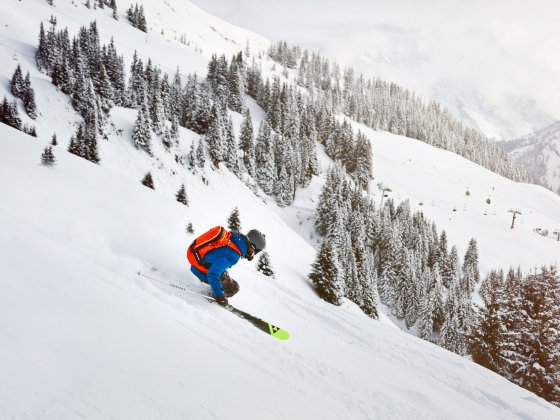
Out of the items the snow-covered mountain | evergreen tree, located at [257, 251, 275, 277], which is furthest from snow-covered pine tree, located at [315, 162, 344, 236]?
the snow-covered mountain

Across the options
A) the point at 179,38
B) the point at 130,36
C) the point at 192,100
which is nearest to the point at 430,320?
the point at 192,100

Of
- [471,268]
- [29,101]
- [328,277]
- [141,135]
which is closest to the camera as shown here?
[328,277]

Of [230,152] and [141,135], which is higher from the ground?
[230,152]

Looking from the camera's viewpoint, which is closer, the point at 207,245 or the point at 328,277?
the point at 207,245

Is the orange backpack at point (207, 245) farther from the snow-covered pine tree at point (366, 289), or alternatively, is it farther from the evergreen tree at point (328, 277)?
the snow-covered pine tree at point (366, 289)

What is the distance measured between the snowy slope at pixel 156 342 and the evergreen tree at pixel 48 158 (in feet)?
2.18

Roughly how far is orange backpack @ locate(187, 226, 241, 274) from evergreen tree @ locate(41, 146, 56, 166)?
26.0 ft

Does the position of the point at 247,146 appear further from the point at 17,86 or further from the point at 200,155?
the point at 17,86

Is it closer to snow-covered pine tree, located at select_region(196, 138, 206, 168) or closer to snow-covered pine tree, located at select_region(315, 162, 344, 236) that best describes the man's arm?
snow-covered pine tree, located at select_region(196, 138, 206, 168)

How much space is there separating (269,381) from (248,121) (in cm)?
7974

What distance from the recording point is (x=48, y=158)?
12742mm

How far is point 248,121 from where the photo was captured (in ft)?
267

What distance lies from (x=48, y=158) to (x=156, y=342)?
1067 cm

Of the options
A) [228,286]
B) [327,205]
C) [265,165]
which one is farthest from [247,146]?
[228,286]
